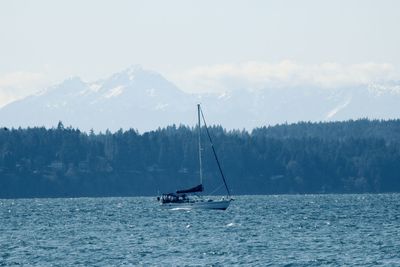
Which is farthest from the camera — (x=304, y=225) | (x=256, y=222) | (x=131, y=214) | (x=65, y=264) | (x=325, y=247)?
(x=131, y=214)

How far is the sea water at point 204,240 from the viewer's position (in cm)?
8271

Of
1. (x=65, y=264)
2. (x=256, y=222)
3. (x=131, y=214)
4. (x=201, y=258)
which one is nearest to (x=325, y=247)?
(x=201, y=258)

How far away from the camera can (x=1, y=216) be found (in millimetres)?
157750

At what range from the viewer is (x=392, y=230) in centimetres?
11050

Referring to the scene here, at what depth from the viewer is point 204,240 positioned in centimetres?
10012

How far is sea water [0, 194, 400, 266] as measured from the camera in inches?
3256

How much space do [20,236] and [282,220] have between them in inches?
1351

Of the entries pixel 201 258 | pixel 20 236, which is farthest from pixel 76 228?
pixel 201 258

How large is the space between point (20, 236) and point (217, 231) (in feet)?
59.7

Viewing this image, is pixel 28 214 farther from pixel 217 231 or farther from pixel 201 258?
pixel 201 258

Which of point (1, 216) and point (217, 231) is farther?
point (1, 216)

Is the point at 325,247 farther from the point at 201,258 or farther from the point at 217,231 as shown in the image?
the point at 217,231

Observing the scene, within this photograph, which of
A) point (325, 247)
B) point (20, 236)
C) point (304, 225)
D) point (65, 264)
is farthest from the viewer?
point (304, 225)

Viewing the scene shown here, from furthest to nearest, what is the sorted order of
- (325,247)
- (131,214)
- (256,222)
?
(131,214) → (256,222) → (325,247)
